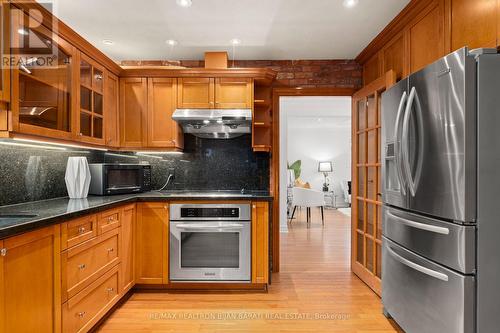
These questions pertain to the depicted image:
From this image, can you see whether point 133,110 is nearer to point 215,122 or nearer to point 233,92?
point 215,122

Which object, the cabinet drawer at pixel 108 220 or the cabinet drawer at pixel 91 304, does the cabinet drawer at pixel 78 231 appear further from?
the cabinet drawer at pixel 91 304

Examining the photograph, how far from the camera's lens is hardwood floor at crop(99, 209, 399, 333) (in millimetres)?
2303

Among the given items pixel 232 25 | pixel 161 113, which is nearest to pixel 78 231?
pixel 161 113

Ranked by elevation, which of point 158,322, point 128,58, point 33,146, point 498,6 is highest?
point 128,58

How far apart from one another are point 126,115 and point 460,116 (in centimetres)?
297

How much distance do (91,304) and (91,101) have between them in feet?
5.49

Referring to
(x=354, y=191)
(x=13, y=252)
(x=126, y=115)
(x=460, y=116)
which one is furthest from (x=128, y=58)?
(x=460, y=116)

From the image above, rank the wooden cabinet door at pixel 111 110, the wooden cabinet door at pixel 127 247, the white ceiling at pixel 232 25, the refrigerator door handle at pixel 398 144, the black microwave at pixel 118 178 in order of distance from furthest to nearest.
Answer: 1. the wooden cabinet door at pixel 111 110
2. the black microwave at pixel 118 178
3. the wooden cabinet door at pixel 127 247
4. the white ceiling at pixel 232 25
5. the refrigerator door handle at pixel 398 144

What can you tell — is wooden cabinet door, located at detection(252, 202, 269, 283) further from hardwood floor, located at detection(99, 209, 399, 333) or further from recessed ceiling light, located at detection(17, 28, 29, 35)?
recessed ceiling light, located at detection(17, 28, 29, 35)

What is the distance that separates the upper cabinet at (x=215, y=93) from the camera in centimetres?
322

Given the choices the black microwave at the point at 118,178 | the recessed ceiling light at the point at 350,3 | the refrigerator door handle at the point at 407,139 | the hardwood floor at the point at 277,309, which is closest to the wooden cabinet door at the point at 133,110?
the black microwave at the point at 118,178

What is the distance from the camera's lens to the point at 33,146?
8.03ft

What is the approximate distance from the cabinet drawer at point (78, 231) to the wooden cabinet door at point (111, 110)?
43.5 inches

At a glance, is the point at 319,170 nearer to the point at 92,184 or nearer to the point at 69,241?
the point at 92,184
